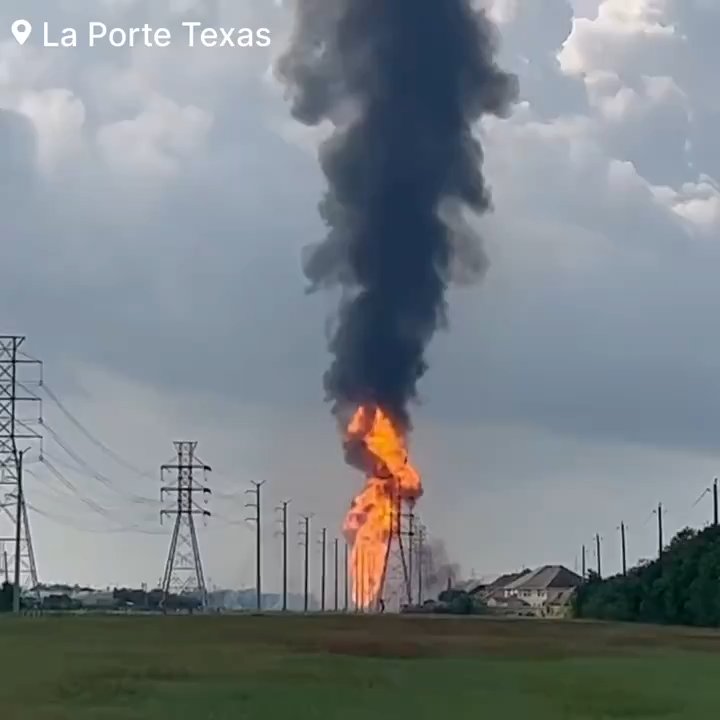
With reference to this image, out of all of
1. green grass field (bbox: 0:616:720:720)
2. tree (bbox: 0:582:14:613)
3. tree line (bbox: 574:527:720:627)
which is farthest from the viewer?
tree (bbox: 0:582:14:613)

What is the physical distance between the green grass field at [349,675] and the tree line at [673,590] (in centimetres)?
3645

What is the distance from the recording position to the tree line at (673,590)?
123438 millimetres

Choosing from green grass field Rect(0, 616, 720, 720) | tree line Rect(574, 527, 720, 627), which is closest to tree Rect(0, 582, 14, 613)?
tree line Rect(574, 527, 720, 627)

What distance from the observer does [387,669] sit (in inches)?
2221

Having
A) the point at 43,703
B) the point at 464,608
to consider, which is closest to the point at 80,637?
the point at 43,703

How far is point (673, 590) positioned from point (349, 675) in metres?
83.2

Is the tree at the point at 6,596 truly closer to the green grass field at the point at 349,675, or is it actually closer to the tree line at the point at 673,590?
the tree line at the point at 673,590

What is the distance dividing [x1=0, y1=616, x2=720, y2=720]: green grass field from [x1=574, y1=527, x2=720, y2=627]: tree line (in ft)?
120

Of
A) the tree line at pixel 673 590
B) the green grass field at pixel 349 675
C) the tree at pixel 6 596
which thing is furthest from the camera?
the tree at pixel 6 596

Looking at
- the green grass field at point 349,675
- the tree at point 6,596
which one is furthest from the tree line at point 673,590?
the tree at point 6,596

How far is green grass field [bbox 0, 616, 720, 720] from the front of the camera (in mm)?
41031

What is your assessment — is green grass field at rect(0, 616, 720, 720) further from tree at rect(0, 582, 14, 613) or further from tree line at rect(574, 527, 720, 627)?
tree at rect(0, 582, 14, 613)

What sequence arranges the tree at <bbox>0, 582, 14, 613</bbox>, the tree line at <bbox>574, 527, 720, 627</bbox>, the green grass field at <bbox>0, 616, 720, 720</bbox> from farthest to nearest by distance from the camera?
the tree at <bbox>0, 582, 14, 613</bbox>, the tree line at <bbox>574, 527, 720, 627</bbox>, the green grass field at <bbox>0, 616, 720, 720</bbox>

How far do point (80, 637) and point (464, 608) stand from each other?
11689cm
